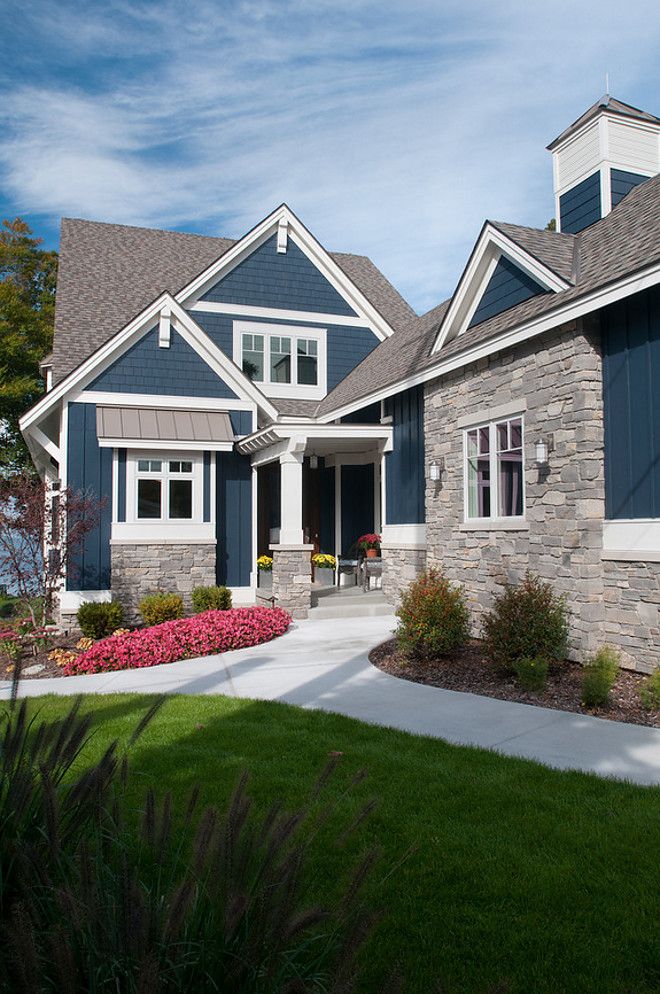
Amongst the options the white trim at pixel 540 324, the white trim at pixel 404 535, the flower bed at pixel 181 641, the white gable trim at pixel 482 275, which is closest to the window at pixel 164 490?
the flower bed at pixel 181 641

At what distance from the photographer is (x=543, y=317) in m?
8.93

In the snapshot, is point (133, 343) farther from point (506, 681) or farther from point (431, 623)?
point (506, 681)

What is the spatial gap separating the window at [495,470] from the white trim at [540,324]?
104 centimetres

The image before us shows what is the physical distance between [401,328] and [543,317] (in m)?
9.75

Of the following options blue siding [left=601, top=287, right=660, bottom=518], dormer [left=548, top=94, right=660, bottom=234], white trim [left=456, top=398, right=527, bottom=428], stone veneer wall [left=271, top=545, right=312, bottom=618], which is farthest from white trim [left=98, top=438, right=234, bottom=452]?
blue siding [left=601, top=287, right=660, bottom=518]

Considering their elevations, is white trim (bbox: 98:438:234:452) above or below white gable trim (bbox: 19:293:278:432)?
below

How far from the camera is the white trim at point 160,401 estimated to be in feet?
46.9

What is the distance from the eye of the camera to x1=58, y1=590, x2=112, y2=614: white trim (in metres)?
13.6

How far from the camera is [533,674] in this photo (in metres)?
7.63

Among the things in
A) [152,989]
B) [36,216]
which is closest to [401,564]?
[152,989]

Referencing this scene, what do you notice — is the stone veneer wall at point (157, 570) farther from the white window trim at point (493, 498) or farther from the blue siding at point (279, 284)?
the blue siding at point (279, 284)

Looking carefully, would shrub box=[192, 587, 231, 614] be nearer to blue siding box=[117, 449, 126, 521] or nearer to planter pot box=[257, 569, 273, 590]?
planter pot box=[257, 569, 273, 590]

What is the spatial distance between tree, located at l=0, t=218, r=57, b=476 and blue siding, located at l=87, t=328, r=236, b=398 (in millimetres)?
9933

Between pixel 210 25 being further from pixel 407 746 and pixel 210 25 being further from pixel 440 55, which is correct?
pixel 407 746
